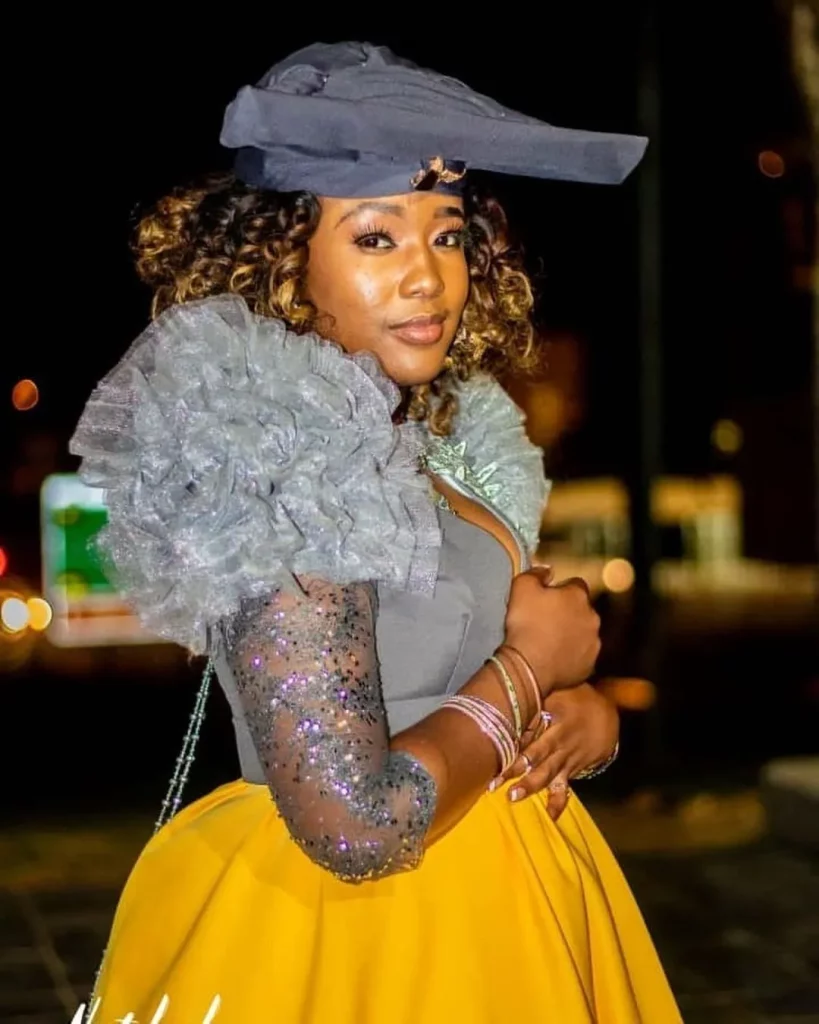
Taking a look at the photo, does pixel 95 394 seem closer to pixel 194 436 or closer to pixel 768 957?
pixel 194 436

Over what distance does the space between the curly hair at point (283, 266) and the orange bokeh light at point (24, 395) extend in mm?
20898

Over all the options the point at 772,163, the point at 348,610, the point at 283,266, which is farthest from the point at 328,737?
the point at 772,163

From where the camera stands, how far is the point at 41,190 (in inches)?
734

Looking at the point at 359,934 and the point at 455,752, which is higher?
the point at 455,752

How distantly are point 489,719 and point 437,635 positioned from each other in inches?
5.4

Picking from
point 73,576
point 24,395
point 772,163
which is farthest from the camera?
point 24,395

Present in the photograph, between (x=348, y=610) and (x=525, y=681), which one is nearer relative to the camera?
(x=348, y=610)

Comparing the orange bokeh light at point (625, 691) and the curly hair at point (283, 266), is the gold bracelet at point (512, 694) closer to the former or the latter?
the curly hair at point (283, 266)

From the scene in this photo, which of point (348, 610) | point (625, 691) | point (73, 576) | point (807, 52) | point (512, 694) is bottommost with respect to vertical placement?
point (625, 691)

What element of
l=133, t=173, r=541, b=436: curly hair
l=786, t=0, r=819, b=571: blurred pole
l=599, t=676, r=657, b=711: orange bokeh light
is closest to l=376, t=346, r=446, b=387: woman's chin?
l=133, t=173, r=541, b=436: curly hair

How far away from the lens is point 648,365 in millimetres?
7449

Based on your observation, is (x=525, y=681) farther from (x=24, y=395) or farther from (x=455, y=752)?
(x=24, y=395)

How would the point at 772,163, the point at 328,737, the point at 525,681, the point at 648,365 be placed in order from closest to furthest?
the point at 328,737 < the point at 525,681 < the point at 648,365 < the point at 772,163

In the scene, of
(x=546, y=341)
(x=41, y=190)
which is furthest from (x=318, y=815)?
(x=41, y=190)
